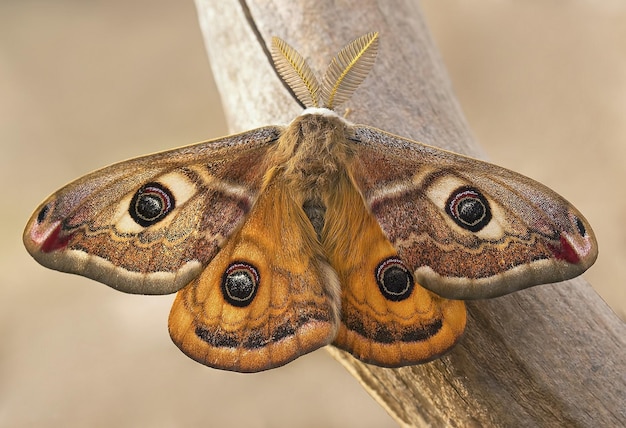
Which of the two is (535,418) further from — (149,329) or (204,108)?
(204,108)

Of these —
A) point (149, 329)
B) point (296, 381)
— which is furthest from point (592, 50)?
point (149, 329)

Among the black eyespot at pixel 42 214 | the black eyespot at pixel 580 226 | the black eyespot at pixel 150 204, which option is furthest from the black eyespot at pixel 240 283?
the black eyespot at pixel 580 226

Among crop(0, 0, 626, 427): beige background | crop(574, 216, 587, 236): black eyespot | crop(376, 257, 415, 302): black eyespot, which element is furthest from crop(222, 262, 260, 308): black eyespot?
crop(0, 0, 626, 427): beige background

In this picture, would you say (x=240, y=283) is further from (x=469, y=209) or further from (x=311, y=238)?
(x=469, y=209)

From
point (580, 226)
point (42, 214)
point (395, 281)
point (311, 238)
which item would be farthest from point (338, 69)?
point (42, 214)

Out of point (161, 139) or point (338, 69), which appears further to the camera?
point (161, 139)

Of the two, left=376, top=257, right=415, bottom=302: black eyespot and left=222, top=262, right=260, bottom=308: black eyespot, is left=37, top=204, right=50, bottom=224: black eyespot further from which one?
left=376, top=257, right=415, bottom=302: black eyespot

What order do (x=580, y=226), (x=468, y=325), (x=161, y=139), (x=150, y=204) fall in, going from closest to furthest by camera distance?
(x=580, y=226)
(x=150, y=204)
(x=468, y=325)
(x=161, y=139)
